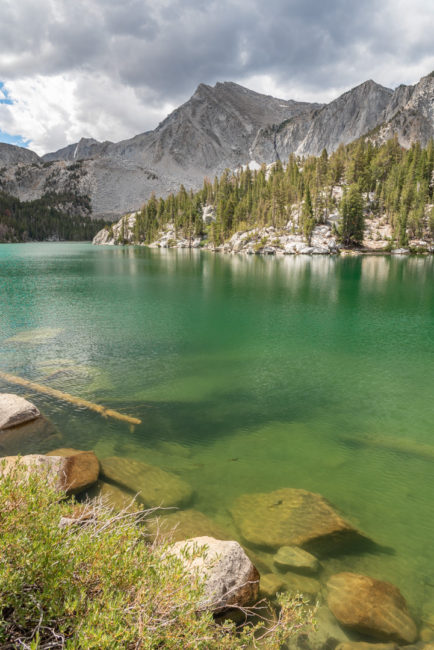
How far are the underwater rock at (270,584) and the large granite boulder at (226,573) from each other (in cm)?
48

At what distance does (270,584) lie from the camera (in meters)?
8.73

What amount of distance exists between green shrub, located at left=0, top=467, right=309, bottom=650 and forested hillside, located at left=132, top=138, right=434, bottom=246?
468 ft

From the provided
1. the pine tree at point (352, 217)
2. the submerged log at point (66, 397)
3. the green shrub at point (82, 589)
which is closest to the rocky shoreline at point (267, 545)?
the green shrub at point (82, 589)

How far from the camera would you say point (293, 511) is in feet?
37.2

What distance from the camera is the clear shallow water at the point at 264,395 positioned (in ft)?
41.4

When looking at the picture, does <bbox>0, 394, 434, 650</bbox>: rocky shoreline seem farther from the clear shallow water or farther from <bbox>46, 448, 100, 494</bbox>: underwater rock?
the clear shallow water

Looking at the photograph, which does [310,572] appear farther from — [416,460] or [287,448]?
[416,460]

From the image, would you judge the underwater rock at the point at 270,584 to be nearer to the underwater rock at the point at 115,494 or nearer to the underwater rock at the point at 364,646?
the underwater rock at the point at 364,646

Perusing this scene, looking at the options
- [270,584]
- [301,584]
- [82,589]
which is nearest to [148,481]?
[270,584]

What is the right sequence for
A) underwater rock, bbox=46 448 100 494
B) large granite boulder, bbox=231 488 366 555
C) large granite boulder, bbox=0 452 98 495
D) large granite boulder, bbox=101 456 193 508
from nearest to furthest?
large granite boulder, bbox=231 488 366 555
large granite boulder, bbox=0 452 98 495
underwater rock, bbox=46 448 100 494
large granite boulder, bbox=101 456 193 508

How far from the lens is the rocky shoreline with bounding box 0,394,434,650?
754cm

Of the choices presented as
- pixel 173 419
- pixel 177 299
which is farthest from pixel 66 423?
pixel 177 299

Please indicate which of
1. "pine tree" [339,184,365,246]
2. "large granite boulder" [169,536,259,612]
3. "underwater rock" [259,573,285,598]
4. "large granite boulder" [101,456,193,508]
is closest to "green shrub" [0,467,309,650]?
"large granite boulder" [169,536,259,612]

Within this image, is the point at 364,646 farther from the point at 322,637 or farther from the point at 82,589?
the point at 82,589
